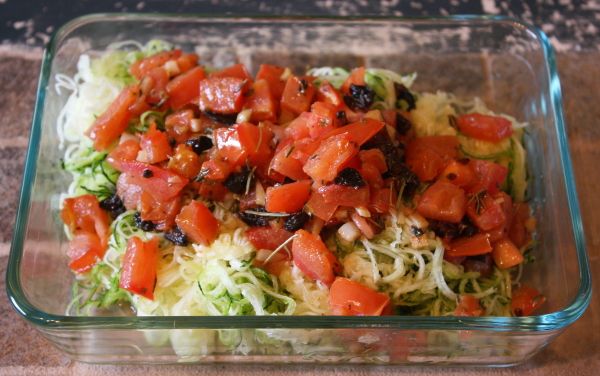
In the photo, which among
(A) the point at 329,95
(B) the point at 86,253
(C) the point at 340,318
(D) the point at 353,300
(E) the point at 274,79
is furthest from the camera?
(E) the point at 274,79

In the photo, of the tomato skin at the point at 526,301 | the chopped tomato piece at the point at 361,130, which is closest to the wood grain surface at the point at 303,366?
the tomato skin at the point at 526,301

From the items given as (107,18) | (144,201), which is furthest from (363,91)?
(107,18)

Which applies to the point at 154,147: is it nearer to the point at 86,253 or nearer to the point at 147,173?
the point at 147,173

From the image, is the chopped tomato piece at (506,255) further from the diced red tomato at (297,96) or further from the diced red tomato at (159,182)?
the diced red tomato at (159,182)

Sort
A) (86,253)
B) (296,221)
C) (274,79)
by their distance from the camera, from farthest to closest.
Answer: (274,79), (86,253), (296,221)

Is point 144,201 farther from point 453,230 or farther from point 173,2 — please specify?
point 173,2

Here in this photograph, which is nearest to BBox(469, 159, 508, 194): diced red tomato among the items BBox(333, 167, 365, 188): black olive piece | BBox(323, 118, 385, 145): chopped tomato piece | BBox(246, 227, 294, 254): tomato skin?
BBox(323, 118, 385, 145): chopped tomato piece

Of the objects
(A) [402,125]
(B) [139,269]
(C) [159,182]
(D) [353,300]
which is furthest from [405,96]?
(B) [139,269]
